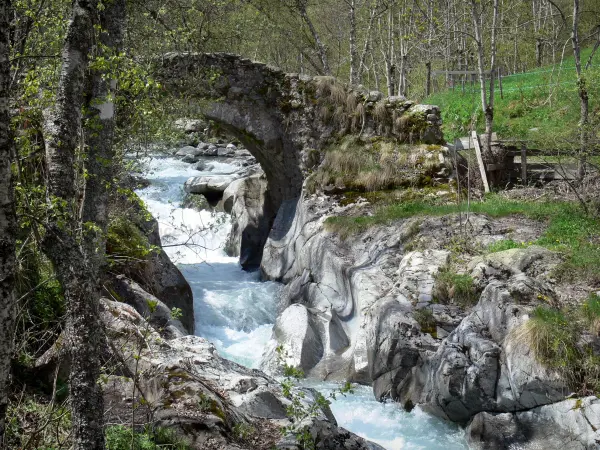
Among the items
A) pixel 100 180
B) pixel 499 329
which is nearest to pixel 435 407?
pixel 499 329

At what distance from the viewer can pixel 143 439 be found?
4633 millimetres

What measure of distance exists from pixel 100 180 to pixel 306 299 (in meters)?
8.13

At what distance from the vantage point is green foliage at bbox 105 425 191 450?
4512 millimetres

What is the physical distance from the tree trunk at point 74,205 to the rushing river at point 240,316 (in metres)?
0.96

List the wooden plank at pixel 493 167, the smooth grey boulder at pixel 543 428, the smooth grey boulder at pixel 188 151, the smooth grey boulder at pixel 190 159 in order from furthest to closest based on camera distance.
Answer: the smooth grey boulder at pixel 188 151 → the smooth grey boulder at pixel 190 159 → the wooden plank at pixel 493 167 → the smooth grey boulder at pixel 543 428

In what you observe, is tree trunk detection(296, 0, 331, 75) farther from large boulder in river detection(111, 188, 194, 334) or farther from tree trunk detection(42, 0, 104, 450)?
tree trunk detection(42, 0, 104, 450)

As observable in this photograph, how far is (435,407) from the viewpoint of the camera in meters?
7.27

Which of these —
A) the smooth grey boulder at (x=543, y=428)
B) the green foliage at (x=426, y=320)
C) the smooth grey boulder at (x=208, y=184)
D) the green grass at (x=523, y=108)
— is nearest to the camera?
the smooth grey boulder at (x=543, y=428)

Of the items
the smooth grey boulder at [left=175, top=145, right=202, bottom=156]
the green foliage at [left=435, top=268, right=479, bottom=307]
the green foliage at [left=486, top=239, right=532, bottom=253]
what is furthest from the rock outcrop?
the smooth grey boulder at [left=175, top=145, right=202, bottom=156]

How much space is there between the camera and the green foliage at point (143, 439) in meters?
4.51

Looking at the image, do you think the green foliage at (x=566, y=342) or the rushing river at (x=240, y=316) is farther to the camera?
the rushing river at (x=240, y=316)

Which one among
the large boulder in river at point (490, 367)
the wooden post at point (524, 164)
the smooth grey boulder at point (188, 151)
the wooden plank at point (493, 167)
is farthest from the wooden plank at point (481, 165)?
the smooth grey boulder at point (188, 151)

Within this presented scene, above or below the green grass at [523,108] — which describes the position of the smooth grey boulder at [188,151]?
below

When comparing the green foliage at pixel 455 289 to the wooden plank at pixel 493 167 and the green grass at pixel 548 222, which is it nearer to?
the green grass at pixel 548 222
